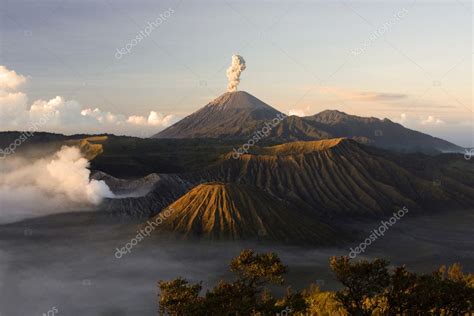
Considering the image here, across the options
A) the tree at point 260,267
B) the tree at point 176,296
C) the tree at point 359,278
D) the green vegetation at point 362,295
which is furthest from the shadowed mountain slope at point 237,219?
the tree at point 359,278

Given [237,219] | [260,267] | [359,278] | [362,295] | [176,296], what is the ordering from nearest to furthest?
[359,278] < [362,295] < [176,296] < [260,267] < [237,219]

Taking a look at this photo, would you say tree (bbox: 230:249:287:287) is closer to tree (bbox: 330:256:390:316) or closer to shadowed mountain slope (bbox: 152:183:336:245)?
tree (bbox: 330:256:390:316)

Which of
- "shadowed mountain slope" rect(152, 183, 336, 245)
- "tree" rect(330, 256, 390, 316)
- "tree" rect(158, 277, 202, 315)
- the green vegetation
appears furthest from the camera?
"shadowed mountain slope" rect(152, 183, 336, 245)

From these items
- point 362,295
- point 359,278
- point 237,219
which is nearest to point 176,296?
point 359,278

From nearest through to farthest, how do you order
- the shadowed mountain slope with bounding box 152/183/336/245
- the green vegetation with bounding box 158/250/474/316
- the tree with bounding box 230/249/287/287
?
1. the green vegetation with bounding box 158/250/474/316
2. the tree with bounding box 230/249/287/287
3. the shadowed mountain slope with bounding box 152/183/336/245

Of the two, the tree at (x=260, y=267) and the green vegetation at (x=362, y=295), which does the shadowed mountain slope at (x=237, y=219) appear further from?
the green vegetation at (x=362, y=295)

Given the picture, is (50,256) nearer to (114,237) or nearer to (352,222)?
(114,237)

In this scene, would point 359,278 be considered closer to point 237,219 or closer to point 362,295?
point 362,295

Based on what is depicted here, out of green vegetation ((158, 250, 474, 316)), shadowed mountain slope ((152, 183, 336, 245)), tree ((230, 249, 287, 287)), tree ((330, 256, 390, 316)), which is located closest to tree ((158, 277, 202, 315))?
green vegetation ((158, 250, 474, 316))

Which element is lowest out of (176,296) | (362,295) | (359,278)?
(362,295)

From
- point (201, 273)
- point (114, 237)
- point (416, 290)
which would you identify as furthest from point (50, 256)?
point (416, 290)
